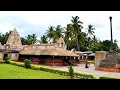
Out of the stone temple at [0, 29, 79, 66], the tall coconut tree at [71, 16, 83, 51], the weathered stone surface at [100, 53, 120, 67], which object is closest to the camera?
the weathered stone surface at [100, 53, 120, 67]

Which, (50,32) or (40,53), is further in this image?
(50,32)

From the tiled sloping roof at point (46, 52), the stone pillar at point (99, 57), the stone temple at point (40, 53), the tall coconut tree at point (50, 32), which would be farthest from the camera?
the tall coconut tree at point (50, 32)

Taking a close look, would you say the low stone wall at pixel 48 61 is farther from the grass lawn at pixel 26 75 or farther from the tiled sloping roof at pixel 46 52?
the grass lawn at pixel 26 75

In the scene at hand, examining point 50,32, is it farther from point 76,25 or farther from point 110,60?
point 110,60

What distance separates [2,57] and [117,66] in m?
24.3

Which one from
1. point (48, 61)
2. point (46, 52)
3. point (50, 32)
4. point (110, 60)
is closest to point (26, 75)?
point (110, 60)

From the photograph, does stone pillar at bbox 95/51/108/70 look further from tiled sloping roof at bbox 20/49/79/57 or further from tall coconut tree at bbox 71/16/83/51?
tall coconut tree at bbox 71/16/83/51

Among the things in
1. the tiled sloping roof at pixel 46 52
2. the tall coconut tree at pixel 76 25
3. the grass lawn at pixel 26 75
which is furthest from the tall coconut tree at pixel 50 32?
the grass lawn at pixel 26 75

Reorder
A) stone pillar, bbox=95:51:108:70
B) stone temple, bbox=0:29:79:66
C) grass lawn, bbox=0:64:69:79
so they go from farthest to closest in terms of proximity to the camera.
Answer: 1. stone temple, bbox=0:29:79:66
2. stone pillar, bbox=95:51:108:70
3. grass lawn, bbox=0:64:69:79

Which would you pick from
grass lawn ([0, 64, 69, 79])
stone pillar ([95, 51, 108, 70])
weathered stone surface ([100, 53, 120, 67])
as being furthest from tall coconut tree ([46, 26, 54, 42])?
grass lawn ([0, 64, 69, 79])
